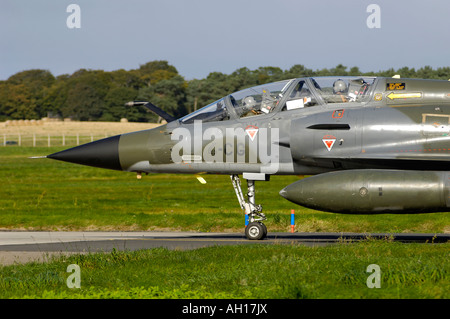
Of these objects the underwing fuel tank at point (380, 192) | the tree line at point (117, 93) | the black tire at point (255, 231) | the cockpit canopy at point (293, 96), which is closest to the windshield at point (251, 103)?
the cockpit canopy at point (293, 96)

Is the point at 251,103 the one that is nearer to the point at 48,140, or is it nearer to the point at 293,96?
the point at 293,96

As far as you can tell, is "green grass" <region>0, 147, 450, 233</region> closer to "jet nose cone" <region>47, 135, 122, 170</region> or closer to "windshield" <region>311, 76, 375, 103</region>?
"jet nose cone" <region>47, 135, 122, 170</region>

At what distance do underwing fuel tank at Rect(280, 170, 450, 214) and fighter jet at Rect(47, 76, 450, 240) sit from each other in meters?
0.02

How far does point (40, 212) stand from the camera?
85.3 ft

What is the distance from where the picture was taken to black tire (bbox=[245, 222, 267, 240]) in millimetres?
16234

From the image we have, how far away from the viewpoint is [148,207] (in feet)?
93.8

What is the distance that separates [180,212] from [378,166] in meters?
12.6

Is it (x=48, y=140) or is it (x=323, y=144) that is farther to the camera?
(x=48, y=140)

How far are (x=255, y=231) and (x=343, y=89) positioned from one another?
13.1 ft

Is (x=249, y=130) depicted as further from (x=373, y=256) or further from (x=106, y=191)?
(x=106, y=191)

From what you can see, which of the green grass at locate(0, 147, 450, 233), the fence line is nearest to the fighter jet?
the green grass at locate(0, 147, 450, 233)

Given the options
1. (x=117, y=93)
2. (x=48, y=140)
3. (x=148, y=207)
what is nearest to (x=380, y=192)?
(x=148, y=207)

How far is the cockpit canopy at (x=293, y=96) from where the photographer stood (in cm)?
1553

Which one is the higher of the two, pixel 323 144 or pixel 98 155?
pixel 323 144
